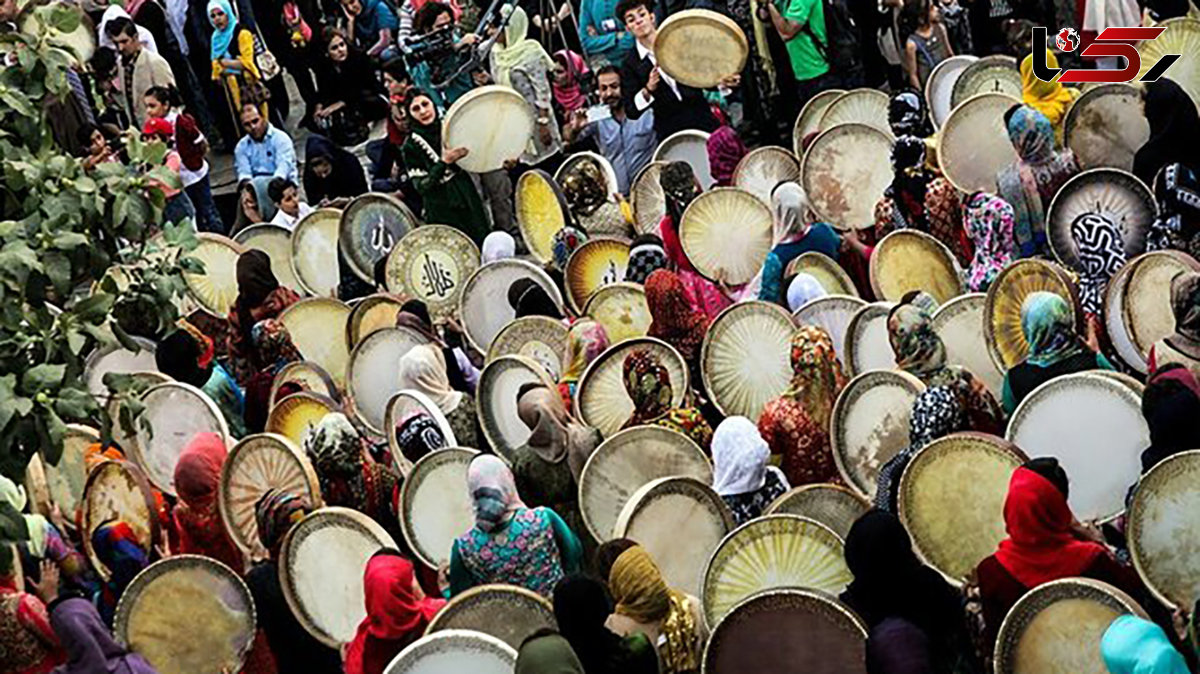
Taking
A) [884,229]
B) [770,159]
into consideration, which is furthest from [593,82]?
[884,229]

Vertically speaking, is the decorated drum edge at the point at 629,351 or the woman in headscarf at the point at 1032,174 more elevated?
the woman in headscarf at the point at 1032,174

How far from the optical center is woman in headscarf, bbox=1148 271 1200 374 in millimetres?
9117

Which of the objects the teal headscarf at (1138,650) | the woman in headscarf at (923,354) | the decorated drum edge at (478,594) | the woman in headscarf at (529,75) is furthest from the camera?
the woman in headscarf at (529,75)

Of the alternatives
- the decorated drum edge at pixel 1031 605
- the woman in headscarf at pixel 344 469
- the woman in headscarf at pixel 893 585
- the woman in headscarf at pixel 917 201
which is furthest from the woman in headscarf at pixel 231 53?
the decorated drum edge at pixel 1031 605

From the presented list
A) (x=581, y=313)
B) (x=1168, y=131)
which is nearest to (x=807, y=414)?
(x=1168, y=131)

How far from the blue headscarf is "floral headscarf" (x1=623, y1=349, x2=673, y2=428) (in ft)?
31.2

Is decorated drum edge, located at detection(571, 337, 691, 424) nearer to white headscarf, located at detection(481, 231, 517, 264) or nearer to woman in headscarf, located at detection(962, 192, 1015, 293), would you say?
woman in headscarf, located at detection(962, 192, 1015, 293)

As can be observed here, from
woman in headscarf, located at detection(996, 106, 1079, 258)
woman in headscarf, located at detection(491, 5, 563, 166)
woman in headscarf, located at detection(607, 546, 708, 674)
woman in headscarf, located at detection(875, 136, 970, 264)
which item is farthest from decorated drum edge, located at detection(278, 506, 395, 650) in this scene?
woman in headscarf, located at detection(491, 5, 563, 166)

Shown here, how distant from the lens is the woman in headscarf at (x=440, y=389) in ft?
36.8

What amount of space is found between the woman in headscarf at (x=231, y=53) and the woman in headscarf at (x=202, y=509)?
8238 millimetres

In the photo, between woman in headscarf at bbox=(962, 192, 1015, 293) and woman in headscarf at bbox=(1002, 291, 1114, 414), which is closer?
woman in headscarf at bbox=(1002, 291, 1114, 414)

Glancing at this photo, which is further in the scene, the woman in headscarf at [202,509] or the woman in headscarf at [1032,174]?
the woman in headscarf at [1032,174]

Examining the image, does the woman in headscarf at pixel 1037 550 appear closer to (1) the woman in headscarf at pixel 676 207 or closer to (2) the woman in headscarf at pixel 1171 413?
(2) the woman in headscarf at pixel 1171 413

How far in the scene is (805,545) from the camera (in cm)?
848
